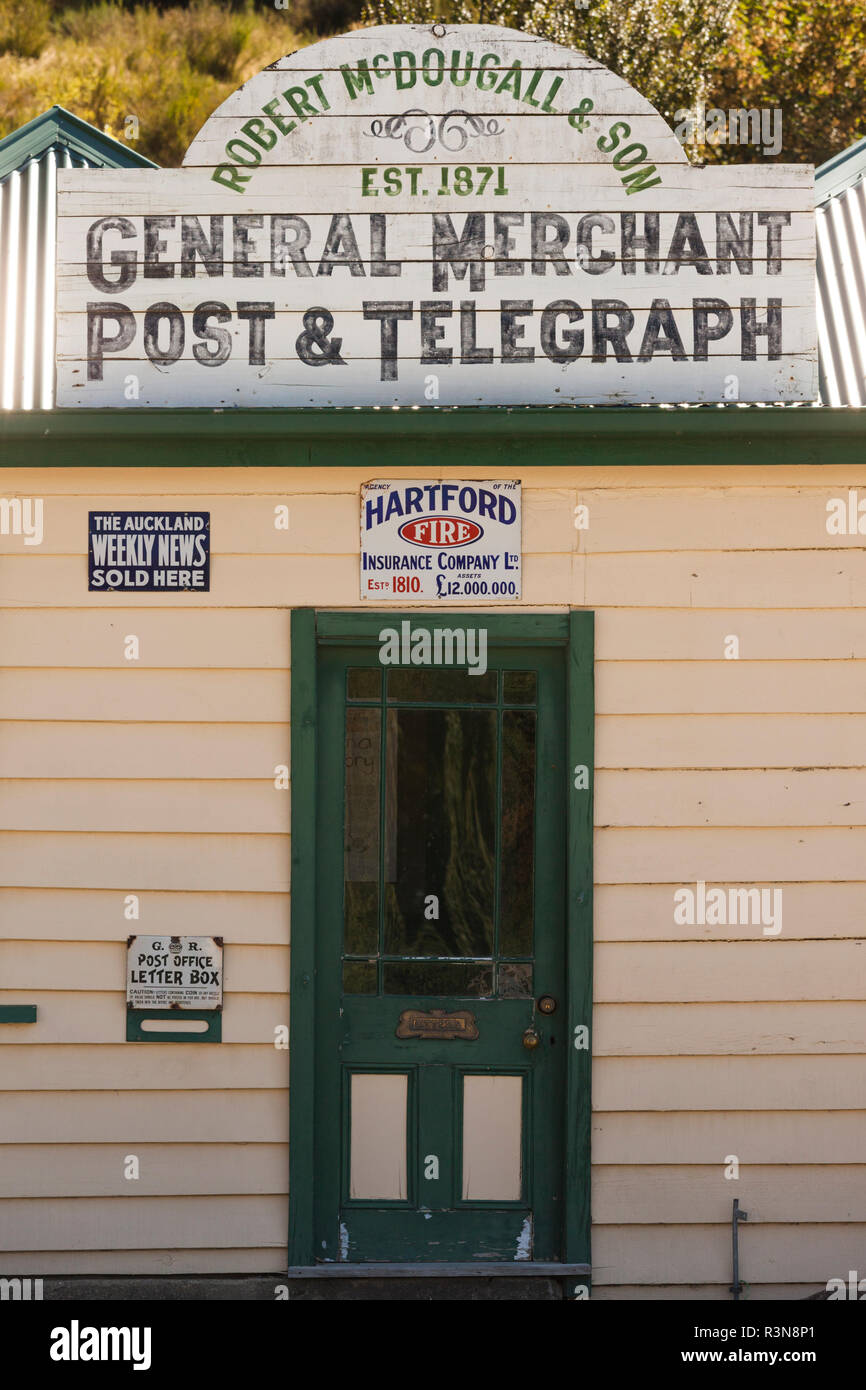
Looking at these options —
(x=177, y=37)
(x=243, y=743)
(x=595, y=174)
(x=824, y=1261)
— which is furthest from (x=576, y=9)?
(x=824, y=1261)

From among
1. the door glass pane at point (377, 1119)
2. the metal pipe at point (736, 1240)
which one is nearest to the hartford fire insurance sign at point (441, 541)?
the door glass pane at point (377, 1119)

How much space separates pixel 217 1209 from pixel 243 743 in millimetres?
1766

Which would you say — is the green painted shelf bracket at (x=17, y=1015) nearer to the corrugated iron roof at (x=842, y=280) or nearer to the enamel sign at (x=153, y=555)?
the enamel sign at (x=153, y=555)

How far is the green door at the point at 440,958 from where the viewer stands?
452 centimetres

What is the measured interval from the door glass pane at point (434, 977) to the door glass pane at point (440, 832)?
4 cm

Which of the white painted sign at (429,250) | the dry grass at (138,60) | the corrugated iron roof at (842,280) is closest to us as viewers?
the white painted sign at (429,250)

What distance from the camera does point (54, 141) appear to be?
5.96m

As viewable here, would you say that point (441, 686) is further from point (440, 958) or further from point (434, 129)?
point (434, 129)

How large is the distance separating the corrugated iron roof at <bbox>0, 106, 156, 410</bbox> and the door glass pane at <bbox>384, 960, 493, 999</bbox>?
2.50m

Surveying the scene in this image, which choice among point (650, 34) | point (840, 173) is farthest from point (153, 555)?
point (650, 34)

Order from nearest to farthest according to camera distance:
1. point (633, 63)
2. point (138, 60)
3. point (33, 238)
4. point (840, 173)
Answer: point (33, 238) → point (840, 173) → point (633, 63) → point (138, 60)

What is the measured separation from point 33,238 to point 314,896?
3219 mm

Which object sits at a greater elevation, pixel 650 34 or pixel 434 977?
pixel 650 34

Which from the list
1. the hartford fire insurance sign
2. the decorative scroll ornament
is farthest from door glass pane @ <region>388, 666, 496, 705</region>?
the decorative scroll ornament
